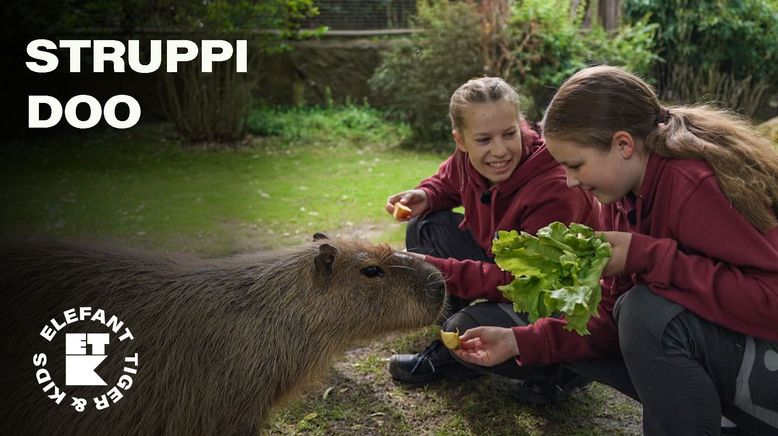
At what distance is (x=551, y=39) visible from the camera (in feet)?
34.0

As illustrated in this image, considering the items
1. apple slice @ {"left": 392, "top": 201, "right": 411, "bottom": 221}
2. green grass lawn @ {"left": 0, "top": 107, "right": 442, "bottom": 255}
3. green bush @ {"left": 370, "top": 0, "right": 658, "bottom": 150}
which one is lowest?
green grass lawn @ {"left": 0, "top": 107, "right": 442, "bottom": 255}

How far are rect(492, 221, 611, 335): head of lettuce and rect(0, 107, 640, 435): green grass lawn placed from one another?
35.7 inches

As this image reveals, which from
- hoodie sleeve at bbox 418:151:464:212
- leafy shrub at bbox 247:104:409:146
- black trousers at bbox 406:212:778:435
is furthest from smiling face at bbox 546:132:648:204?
leafy shrub at bbox 247:104:409:146

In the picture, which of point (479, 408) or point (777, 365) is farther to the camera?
point (479, 408)

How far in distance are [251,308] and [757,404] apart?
1.77 m

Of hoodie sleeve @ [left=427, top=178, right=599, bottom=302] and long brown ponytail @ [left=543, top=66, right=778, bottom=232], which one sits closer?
long brown ponytail @ [left=543, top=66, right=778, bottom=232]

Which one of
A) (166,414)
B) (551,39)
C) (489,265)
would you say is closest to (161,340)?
(166,414)

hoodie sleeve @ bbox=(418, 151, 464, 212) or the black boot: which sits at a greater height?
hoodie sleeve @ bbox=(418, 151, 464, 212)

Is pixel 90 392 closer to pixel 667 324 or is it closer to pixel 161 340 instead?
pixel 161 340

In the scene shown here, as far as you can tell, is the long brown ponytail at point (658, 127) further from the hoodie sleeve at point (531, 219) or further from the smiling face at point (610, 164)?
the hoodie sleeve at point (531, 219)

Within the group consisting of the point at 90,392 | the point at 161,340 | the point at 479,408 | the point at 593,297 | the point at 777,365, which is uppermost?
the point at 593,297

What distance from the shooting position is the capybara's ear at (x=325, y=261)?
296cm

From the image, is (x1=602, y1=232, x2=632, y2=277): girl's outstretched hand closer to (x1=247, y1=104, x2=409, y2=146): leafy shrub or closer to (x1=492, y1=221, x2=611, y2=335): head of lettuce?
(x1=492, y1=221, x2=611, y2=335): head of lettuce

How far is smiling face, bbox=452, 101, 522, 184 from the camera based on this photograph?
3.08 meters
